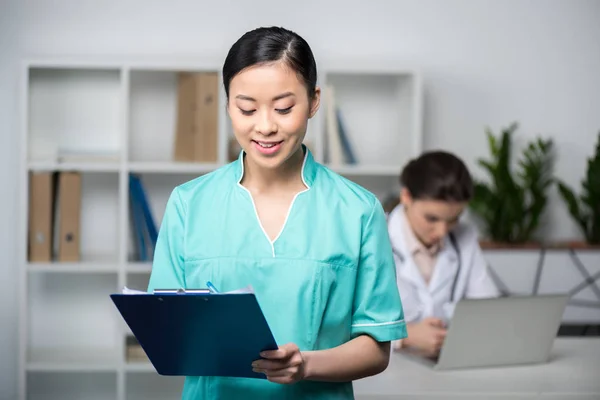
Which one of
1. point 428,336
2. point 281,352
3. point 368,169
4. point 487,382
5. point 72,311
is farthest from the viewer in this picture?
point 72,311

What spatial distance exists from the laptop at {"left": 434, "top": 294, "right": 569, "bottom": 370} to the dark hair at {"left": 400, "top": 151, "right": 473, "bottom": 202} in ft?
1.54

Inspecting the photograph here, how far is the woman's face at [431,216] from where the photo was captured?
2.64 meters

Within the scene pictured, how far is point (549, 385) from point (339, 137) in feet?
5.67

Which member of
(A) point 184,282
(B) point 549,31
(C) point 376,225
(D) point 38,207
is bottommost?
(D) point 38,207

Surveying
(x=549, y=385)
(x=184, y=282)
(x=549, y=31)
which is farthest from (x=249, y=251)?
(x=549, y=31)

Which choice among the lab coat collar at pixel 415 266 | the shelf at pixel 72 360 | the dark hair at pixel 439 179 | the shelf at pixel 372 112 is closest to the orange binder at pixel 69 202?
the shelf at pixel 72 360

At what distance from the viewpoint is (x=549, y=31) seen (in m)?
4.07

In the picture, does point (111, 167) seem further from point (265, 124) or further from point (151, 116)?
point (265, 124)

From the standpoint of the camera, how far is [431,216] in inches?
105

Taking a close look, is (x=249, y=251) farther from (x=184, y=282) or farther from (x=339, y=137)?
(x=339, y=137)

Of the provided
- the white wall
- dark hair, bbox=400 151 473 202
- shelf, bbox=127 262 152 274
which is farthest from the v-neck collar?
the white wall

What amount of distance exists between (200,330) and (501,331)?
130cm

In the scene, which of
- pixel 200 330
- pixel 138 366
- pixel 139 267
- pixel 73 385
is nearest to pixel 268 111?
pixel 200 330

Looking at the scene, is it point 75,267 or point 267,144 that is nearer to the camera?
point 267,144
